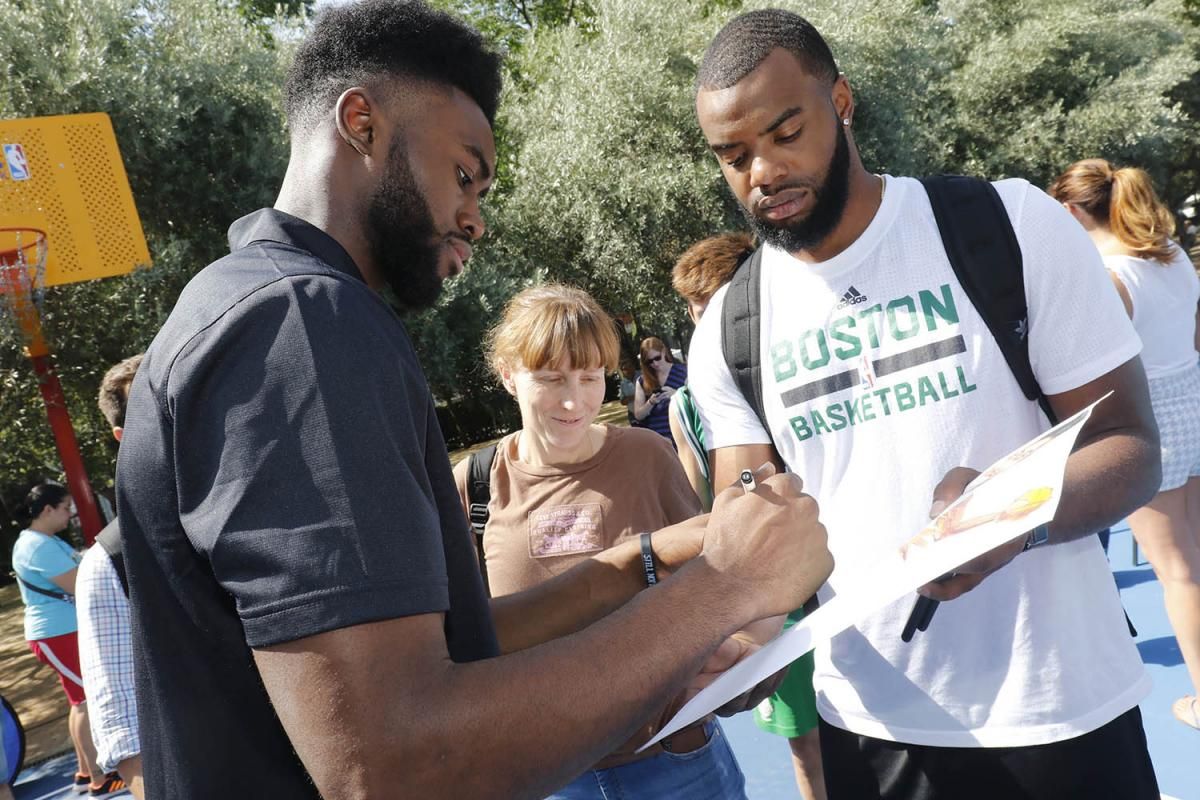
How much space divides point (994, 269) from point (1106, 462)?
429 millimetres

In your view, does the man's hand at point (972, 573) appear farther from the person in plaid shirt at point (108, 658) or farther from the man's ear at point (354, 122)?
the person in plaid shirt at point (108, 658)

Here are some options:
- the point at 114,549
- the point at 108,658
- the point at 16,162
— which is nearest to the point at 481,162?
the point at 114,549

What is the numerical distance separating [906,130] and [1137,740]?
15.8m

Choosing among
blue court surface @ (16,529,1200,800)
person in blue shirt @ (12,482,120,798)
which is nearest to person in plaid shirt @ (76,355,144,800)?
blue court surface @ (16,529,1200,800)

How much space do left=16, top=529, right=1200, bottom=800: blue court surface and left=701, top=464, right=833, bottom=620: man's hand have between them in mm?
3075

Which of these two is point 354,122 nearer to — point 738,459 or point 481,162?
point 481,162

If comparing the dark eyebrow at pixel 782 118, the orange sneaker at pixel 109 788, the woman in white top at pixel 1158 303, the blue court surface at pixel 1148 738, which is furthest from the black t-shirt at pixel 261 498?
the orange sneaker at pixel 109 788

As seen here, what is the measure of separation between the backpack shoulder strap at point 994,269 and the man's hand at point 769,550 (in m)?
0.76

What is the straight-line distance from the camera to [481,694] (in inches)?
37.4

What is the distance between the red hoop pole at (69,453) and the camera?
7320 millimetres

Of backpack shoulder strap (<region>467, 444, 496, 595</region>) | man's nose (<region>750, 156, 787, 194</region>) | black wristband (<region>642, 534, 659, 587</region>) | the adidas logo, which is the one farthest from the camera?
backpack shoulder strap (<region>467, 444, 496, 595</region>)

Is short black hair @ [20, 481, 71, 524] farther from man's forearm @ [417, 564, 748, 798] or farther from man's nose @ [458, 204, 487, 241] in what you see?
man's forearm @ [417, 564, 748, 798]

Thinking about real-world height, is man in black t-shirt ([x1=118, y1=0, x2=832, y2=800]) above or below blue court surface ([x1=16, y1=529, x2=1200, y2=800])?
above

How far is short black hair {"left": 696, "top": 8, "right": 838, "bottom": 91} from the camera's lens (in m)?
2.05
